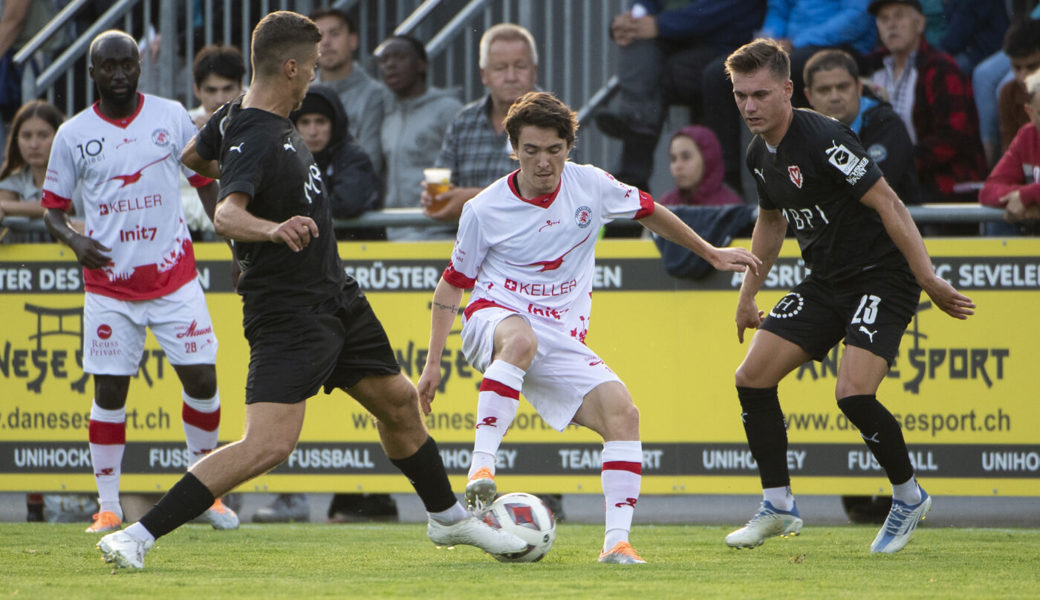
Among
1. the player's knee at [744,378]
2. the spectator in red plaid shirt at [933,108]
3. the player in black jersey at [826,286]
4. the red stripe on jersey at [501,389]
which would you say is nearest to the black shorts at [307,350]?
the red stripe on jersey at [501,389]

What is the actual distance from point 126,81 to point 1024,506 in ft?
21.6

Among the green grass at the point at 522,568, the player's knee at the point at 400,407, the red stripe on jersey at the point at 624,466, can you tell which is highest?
the player's knee at the point at 400,407

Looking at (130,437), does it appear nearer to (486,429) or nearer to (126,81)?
(126,81)

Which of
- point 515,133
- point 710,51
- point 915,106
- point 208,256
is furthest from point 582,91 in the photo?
point 515,133

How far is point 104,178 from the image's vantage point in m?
8.23

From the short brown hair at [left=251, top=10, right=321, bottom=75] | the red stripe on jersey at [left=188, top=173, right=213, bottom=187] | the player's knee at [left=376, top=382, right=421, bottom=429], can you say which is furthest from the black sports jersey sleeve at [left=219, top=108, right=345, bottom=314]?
the red stripe on jersey at [left=188, top=173, right=213, bottom=187]

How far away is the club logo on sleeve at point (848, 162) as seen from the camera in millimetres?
6590

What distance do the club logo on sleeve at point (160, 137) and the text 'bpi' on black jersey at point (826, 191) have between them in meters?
3.42

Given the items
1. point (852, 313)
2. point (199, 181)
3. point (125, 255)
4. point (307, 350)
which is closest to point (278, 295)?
point (307, 350)

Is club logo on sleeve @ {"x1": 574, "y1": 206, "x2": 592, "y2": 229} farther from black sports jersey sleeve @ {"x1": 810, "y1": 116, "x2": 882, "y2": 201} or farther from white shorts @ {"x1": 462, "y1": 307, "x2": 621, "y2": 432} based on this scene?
black sports jersey sleeve @ {"x1": 810, "y1": 116, "x2": 882, "y2": 201}

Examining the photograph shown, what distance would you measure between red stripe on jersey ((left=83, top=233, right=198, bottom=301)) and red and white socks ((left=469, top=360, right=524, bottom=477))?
2753 millimetres

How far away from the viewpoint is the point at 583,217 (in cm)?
658

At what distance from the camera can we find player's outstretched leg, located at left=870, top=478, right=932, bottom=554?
6.85 meters

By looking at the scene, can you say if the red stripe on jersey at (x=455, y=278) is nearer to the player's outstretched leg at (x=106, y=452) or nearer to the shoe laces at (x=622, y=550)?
the shoe laces at (x=622, y=550)
